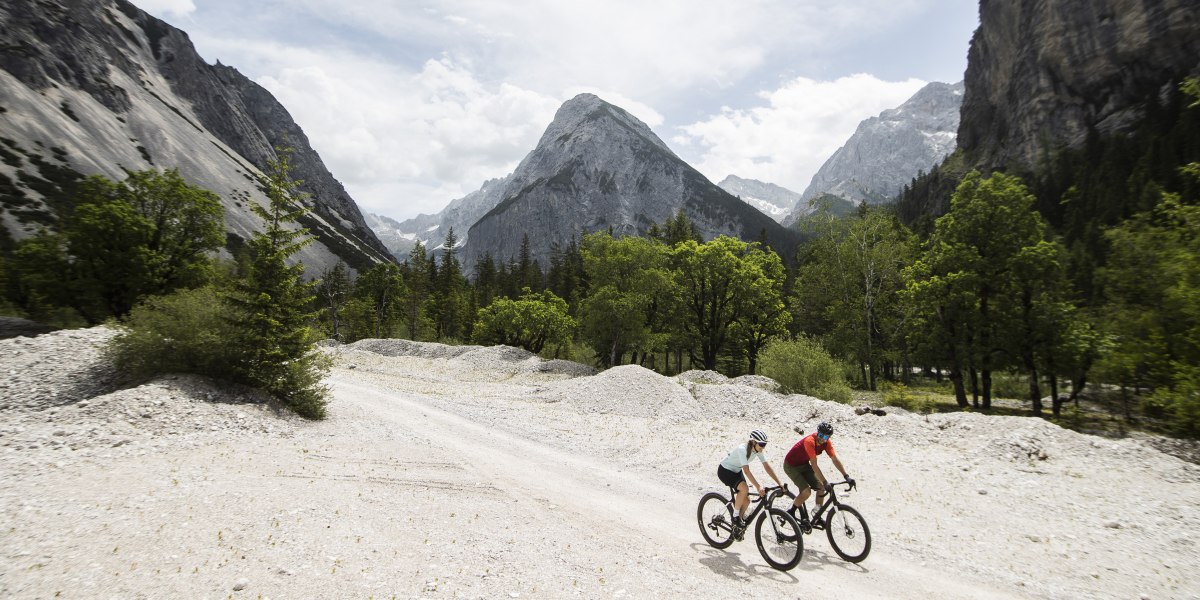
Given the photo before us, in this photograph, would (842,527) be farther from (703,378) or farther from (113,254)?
(113,254)

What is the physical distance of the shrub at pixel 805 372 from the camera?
85.2 ft

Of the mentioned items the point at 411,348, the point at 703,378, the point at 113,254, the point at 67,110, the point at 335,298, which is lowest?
the point at 703,378

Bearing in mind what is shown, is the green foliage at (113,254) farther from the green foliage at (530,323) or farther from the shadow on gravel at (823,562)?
the shadow on gravel at (823,562)

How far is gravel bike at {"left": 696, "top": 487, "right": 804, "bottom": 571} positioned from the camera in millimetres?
8648

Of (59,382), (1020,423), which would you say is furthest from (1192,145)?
(59,382)

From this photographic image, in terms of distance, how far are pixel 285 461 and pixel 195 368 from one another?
714cm

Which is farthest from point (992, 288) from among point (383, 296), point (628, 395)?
point (383, 296)

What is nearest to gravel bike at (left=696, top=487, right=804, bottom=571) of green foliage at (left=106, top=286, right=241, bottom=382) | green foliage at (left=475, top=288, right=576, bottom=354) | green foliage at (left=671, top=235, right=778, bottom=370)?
green foliage at (left=106, top=286, right=241, bottom=382)

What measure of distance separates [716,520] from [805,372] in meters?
20.5

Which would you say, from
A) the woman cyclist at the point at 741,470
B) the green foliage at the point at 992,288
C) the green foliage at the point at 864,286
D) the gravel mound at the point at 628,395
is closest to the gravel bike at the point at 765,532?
the woman cyclist at the point at 741,470

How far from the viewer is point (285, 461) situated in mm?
12375

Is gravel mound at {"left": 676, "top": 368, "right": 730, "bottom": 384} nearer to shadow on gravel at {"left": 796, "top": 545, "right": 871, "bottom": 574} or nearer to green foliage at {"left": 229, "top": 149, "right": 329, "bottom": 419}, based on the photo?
shadow on gravel at {"left": 796, "top": 545, "right": 871, "bottom": 574}

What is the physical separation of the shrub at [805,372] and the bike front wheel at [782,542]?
18.5 m

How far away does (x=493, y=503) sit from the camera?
1098 cm
